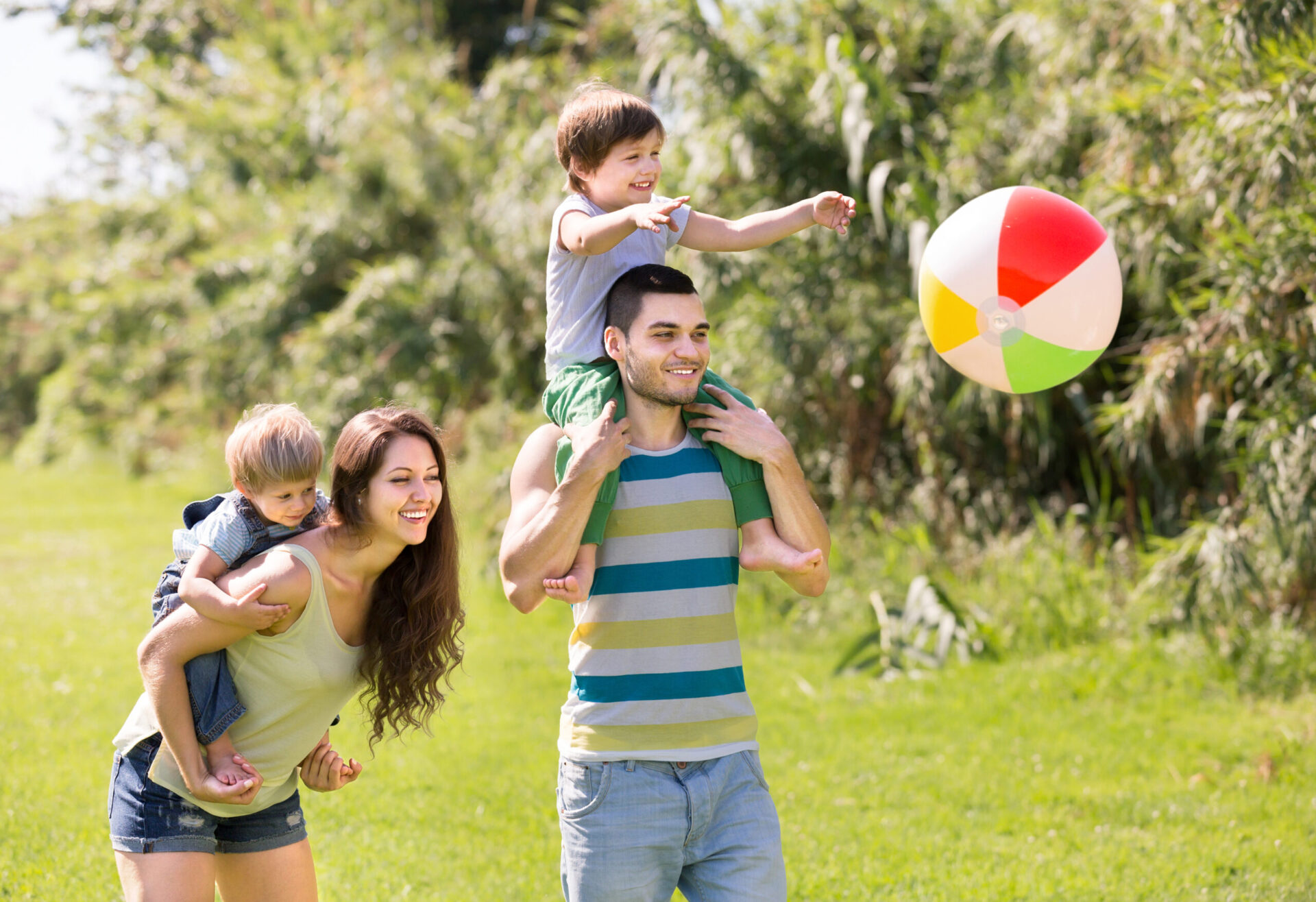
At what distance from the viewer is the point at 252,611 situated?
258 centimetres

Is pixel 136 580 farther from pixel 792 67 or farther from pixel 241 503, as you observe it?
pixel 241 503

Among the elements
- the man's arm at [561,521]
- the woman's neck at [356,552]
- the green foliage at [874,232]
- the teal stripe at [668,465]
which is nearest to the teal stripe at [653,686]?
the man's arm at [561,521]

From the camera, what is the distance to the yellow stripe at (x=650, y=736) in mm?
2572

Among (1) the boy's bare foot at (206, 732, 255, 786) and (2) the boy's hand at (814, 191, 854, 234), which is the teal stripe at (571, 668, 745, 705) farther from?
(2) the boy's hand at (814, 191, 854, 234)

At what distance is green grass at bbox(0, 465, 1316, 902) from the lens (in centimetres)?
435

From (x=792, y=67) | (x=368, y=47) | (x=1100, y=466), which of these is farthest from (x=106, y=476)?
(x=1100, y=466)

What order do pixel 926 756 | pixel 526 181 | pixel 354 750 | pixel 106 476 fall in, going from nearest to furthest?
pixel 926 756 < pixel 354 750 < pixel 526 181 < pixel 106 476

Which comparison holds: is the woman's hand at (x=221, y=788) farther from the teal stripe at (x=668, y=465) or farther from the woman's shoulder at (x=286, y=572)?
the teal stripe at (x=668, y=465)

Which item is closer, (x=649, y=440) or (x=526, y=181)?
(x=649, y=440)

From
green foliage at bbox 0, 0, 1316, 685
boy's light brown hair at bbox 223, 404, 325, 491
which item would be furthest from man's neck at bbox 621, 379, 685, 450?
green foliage at bbox 0, 0, 1316, 685

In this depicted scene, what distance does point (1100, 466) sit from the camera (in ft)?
25.8

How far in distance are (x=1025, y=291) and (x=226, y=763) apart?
2.25 m

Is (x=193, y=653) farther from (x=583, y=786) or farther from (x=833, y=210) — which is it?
(x=833, y=210)

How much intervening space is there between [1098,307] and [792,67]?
230 inches
